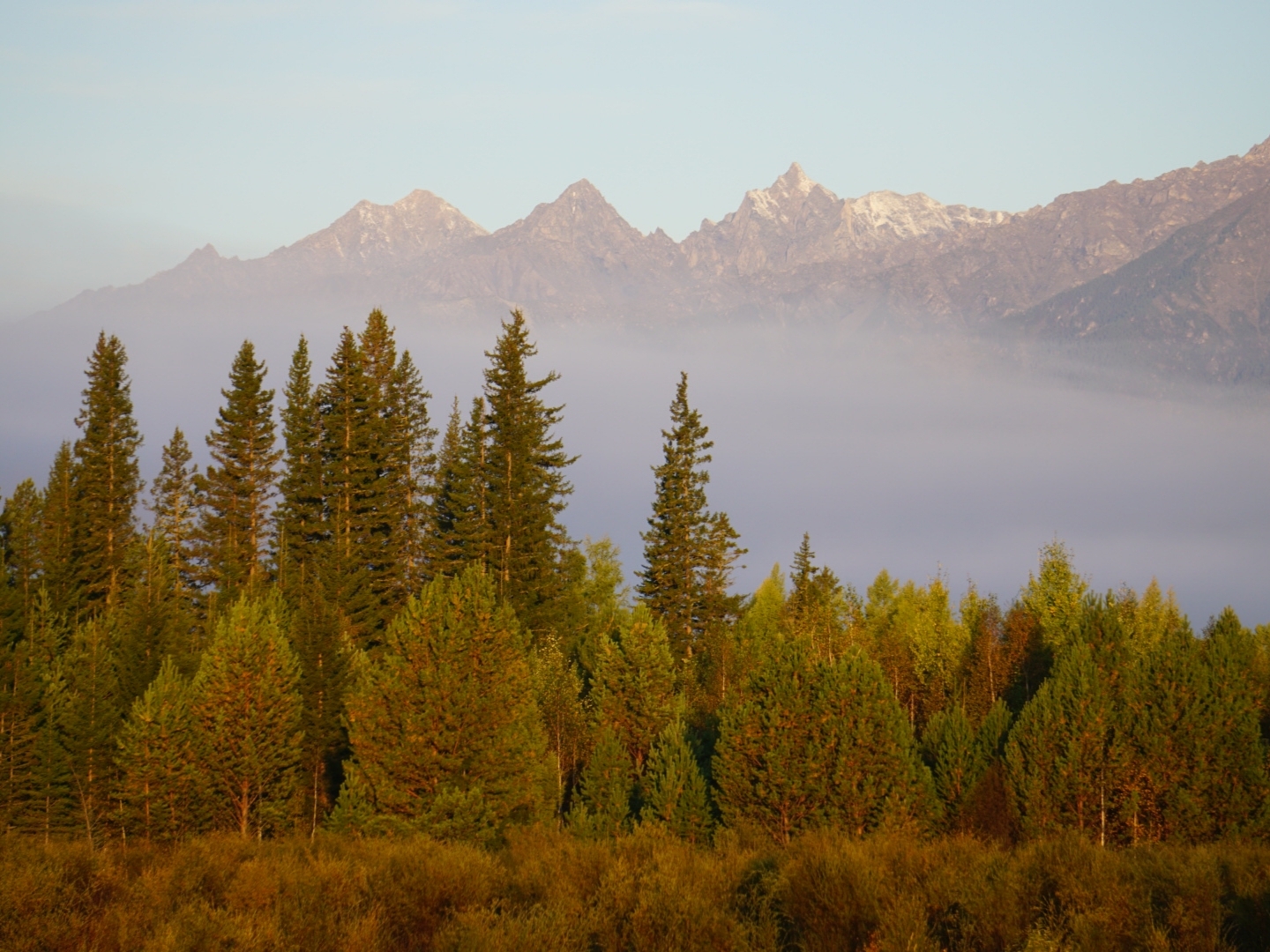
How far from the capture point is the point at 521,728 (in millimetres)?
48281

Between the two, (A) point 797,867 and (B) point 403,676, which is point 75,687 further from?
(A) point 797,867

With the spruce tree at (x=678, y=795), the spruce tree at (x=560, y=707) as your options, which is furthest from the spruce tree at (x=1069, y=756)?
the spruce tree at (x=560, y=707)

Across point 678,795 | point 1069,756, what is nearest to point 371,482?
point 678,795

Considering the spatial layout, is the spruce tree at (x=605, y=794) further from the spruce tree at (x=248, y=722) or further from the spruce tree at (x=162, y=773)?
the spruce tree at (x=162, y=773)

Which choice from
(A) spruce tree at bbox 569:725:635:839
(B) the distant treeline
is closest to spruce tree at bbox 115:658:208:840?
(B) the distant treeline

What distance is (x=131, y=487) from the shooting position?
257ft

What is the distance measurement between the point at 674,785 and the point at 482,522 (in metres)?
30.3

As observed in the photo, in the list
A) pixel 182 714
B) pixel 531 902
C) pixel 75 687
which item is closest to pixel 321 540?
pixel 75 687

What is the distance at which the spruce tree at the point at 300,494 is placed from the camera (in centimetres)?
7581

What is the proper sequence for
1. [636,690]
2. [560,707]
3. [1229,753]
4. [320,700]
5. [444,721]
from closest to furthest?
1. [1229,753]
2. [444,721]
3. [320,700]
4. [636,690]
5. [560,707]

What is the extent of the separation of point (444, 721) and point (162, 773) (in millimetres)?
12916

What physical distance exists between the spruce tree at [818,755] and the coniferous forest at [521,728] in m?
0.15

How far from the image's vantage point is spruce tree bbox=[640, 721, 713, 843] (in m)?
46.8

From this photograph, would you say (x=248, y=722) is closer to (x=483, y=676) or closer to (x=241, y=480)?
(x=483, y=676)
